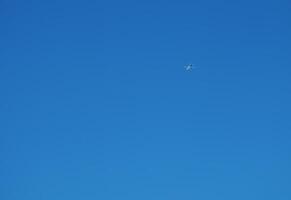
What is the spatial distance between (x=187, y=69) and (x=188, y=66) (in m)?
0.17

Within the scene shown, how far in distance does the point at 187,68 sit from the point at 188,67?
0.08 metres

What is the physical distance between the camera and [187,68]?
997cm

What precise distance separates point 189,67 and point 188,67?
6cm

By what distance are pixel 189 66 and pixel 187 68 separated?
0.16m

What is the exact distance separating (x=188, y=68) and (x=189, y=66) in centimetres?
12

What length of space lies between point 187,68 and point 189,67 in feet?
0.42

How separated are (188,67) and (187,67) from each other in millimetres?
56

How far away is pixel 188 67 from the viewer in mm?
9961

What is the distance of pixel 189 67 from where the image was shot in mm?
9977

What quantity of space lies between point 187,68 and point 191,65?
28 centimetres

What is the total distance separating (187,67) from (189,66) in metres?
0.12

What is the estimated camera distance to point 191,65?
9.96m

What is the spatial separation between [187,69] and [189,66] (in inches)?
7.8

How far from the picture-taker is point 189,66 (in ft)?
32.7
